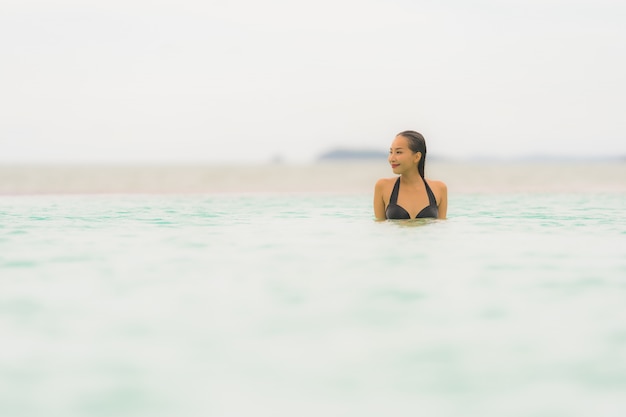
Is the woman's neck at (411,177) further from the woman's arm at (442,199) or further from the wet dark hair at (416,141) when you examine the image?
the woman's arm at (442,199)

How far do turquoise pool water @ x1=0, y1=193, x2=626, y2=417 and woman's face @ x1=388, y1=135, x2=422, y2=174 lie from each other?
769mm

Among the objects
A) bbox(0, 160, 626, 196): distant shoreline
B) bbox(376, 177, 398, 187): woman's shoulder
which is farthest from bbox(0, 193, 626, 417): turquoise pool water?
bbox(0, 160, 626, 196): distant shoreline

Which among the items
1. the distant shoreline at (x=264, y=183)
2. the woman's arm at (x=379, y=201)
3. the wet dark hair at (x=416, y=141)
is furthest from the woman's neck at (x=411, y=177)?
the distant shoreline at (x=264, y=183)

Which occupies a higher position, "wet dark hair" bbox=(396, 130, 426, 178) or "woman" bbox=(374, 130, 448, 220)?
"wet dark hair" bbox=(396, 130, 426, 178)

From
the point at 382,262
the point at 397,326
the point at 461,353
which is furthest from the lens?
the point at 382,262

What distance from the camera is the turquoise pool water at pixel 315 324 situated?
315cm

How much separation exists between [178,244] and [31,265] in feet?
5.85

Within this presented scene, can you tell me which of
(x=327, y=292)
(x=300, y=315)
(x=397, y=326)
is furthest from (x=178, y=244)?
(x=397, y=326)

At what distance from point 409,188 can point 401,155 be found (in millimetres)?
618

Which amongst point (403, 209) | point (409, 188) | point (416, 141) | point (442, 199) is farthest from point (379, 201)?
point (416, 141)

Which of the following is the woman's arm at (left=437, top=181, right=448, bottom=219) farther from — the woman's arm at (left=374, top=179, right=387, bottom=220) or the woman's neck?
the woman's arm at (left=374, top=179, right=387, bottom=220)

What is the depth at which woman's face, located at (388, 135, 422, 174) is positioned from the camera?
819cm

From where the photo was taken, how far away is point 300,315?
4508 mm

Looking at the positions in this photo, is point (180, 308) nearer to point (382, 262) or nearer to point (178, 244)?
point (382, 262)
